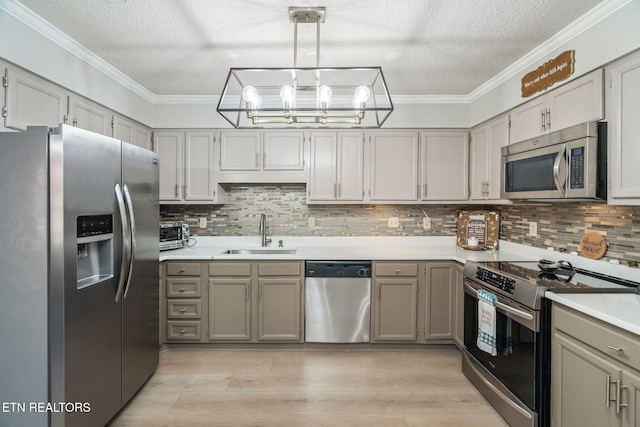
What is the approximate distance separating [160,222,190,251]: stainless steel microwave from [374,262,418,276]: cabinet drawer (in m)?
1.94

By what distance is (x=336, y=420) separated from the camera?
2.03m

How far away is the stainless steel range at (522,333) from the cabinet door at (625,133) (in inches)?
20.7

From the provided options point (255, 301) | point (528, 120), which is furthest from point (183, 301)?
point (528, 120)

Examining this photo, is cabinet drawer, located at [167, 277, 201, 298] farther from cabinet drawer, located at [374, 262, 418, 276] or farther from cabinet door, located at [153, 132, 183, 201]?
cabinet drawer, located at [374, 262, 418, 276]

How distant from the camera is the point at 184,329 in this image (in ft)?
9.66

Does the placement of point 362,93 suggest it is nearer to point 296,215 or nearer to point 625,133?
point 625,133

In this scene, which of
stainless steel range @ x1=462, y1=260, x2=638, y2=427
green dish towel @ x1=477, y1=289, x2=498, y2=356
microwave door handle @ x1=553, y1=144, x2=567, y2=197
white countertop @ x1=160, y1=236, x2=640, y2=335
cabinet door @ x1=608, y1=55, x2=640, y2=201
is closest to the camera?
white countertop @ x1=160, y1=236, x2=640, y2=335

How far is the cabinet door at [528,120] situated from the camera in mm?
2317

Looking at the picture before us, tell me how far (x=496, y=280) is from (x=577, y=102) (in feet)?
3.96

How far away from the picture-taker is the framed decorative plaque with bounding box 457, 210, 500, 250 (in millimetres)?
3340

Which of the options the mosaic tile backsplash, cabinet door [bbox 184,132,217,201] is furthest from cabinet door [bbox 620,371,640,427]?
cabinet door [bbox 184,132,217,201]

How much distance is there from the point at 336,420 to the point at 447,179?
2400 millimetres

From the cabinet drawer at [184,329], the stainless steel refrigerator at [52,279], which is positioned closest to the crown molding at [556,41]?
the stainless steel refrigerator at [52,279]

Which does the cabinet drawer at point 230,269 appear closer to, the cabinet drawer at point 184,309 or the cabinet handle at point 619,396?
the cabinet drawer at point 184,309
